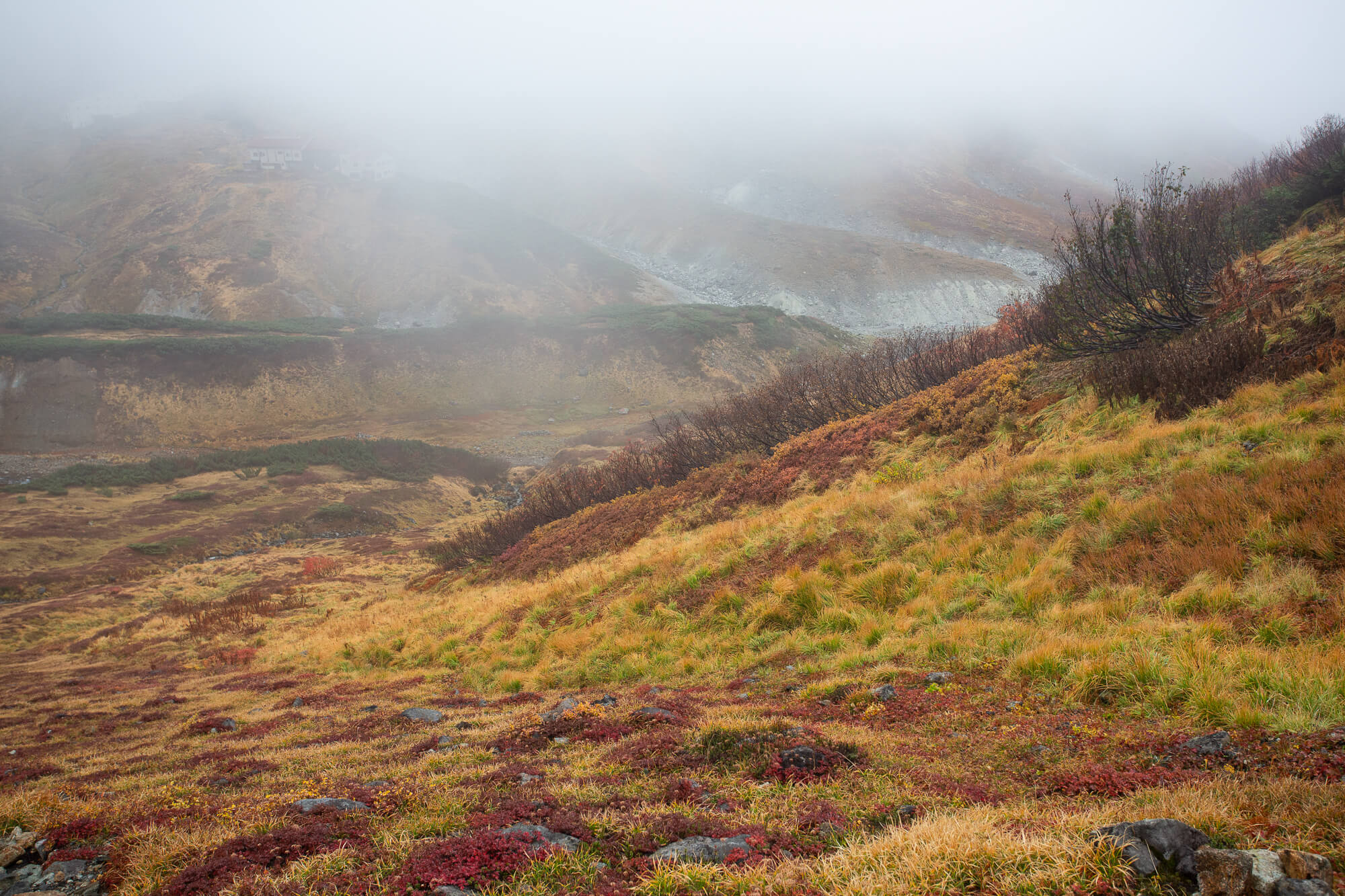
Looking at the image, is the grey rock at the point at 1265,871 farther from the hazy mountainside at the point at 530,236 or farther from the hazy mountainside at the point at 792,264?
the hazy mountainside at the point at 530,236

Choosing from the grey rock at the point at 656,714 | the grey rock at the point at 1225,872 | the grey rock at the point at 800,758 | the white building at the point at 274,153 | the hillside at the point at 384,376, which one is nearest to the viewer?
the grey rock at the point at 1225,872

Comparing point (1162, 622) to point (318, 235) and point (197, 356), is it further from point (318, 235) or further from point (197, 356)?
point (318, 235)

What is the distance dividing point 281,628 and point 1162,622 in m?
24.8

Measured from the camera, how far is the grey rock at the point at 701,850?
325cm


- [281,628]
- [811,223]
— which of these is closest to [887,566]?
[281,628]

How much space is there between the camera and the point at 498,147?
7485 inches

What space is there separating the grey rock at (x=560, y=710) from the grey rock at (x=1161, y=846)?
5.52 m

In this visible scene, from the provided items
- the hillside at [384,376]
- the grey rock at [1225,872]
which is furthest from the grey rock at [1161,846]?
the hillside at [384,376]

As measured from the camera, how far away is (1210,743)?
3.93 m

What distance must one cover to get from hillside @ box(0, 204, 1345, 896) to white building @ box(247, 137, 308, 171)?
161 meters

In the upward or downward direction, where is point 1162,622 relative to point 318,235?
downward

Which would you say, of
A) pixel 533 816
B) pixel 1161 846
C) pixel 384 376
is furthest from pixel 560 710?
pixel 384 376

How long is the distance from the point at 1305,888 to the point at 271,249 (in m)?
132

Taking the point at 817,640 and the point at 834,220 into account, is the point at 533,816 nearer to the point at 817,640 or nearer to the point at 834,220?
the point at 817,640
